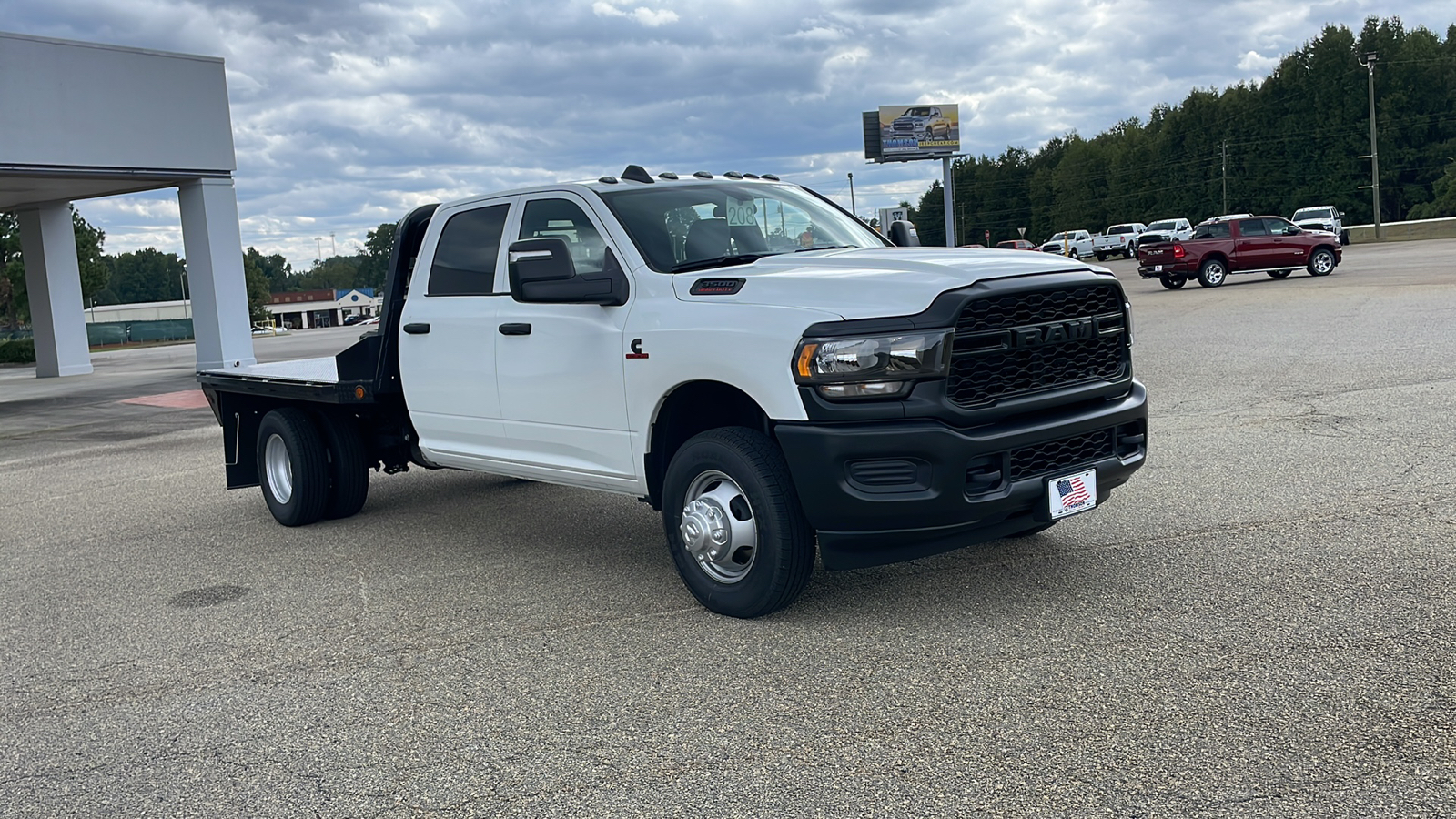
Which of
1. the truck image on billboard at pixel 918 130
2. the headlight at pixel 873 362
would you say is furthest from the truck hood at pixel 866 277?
the truck image on billboard at pixel 918 130

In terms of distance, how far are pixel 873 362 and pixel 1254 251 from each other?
96.4ft

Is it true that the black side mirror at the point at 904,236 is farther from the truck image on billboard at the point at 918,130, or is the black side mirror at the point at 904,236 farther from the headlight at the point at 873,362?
the truck image on billboard at the point at 918,130

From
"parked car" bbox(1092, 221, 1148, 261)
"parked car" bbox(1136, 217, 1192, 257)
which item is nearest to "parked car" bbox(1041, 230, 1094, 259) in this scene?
"parked car" bbox(1092, 221, 1148, 261)

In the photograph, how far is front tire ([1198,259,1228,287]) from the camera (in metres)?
30.8

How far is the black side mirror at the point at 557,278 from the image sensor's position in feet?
18.0

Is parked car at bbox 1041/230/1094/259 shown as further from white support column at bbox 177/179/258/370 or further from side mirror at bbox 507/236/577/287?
side mirror at bbox 507/236/577/287

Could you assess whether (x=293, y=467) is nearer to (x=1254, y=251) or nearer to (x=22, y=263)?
(x=1254, y=251)

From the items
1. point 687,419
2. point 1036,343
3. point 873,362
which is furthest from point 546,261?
point 1036,343

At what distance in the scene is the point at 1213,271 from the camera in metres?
30.8

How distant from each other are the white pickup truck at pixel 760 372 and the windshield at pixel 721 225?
2cm

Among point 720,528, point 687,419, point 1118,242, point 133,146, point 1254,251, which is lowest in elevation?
point 720,528

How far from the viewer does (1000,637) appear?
4738 mm

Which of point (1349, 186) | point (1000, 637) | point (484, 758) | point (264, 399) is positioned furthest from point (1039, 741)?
point (1349, 186)

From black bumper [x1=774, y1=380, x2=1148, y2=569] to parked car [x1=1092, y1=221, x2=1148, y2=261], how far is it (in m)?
64.6
